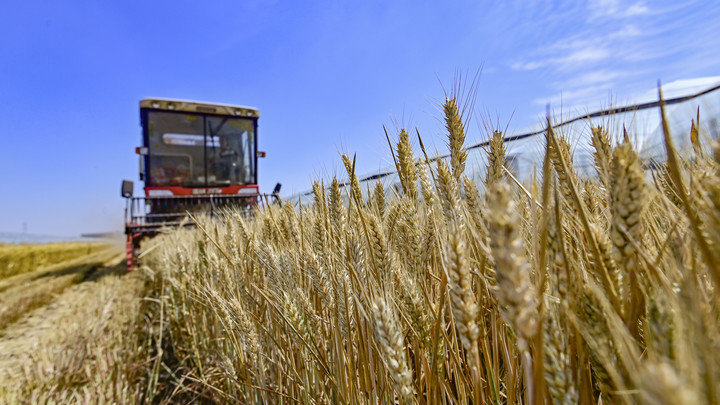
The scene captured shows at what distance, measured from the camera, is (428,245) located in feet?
3.55

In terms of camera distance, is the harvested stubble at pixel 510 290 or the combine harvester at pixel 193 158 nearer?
the harvested stubble at pixel 510 290

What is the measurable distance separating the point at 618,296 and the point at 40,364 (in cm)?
346

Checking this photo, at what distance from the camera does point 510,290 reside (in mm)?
384

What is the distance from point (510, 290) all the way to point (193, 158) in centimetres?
959

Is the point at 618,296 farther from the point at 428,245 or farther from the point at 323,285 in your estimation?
the point at 323,285

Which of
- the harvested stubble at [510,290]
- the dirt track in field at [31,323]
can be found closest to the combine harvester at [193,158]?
the dirt track in field at [31,323]

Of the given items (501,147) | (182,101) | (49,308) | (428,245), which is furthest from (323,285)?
(182,101)

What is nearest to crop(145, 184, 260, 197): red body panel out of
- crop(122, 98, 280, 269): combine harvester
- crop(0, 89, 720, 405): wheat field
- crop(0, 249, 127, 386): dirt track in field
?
crop(122, 98, 280, 269): combine harvester

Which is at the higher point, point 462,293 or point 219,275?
point 462,293

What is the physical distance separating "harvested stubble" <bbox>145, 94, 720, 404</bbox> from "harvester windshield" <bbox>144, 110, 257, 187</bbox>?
771 centimetres

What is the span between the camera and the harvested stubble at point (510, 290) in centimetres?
38

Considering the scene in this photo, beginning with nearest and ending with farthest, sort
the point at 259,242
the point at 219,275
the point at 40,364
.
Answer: the point at 259,242, the point at 219,275, the point at 40,364

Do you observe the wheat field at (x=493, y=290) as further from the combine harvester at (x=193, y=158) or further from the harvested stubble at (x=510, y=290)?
the combine harvester at (x=193, y=158)

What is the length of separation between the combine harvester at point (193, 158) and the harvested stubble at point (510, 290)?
22.6 ft
